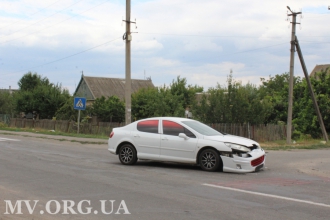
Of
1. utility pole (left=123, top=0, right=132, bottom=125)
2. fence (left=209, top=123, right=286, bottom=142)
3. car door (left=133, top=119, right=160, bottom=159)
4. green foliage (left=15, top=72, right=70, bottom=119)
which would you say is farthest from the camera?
green foliage (left=15, top=72, right=70, bottom=119)

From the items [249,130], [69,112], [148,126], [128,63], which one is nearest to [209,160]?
[148,126]

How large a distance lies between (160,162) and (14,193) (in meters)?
5.91

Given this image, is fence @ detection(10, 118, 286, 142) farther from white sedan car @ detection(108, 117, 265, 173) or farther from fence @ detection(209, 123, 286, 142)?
white sedan car @ detection(108, 117, 265, 173)

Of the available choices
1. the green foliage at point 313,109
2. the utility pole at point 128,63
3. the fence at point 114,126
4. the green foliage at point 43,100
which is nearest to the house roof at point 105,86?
the green foliage at point 43,100

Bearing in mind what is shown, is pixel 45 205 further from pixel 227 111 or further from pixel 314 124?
pixel 314 124

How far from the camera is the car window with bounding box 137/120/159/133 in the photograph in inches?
500

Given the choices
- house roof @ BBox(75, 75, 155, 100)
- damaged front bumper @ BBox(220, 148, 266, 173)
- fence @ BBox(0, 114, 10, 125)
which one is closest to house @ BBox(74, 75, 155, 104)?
house roof @ BBox(75, 75, 155, 100)

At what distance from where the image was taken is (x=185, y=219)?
6523 mm

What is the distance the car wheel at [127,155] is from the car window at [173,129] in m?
1.23

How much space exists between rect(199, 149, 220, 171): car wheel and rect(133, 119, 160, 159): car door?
57.0 inches

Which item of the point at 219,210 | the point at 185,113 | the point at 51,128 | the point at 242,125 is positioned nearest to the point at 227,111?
the point at 242,125

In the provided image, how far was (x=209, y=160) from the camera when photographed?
11.6 metres

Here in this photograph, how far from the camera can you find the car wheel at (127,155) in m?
12.9

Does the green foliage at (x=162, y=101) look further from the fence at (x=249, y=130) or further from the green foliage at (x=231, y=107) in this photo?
the fence at (x=249, y=130)
